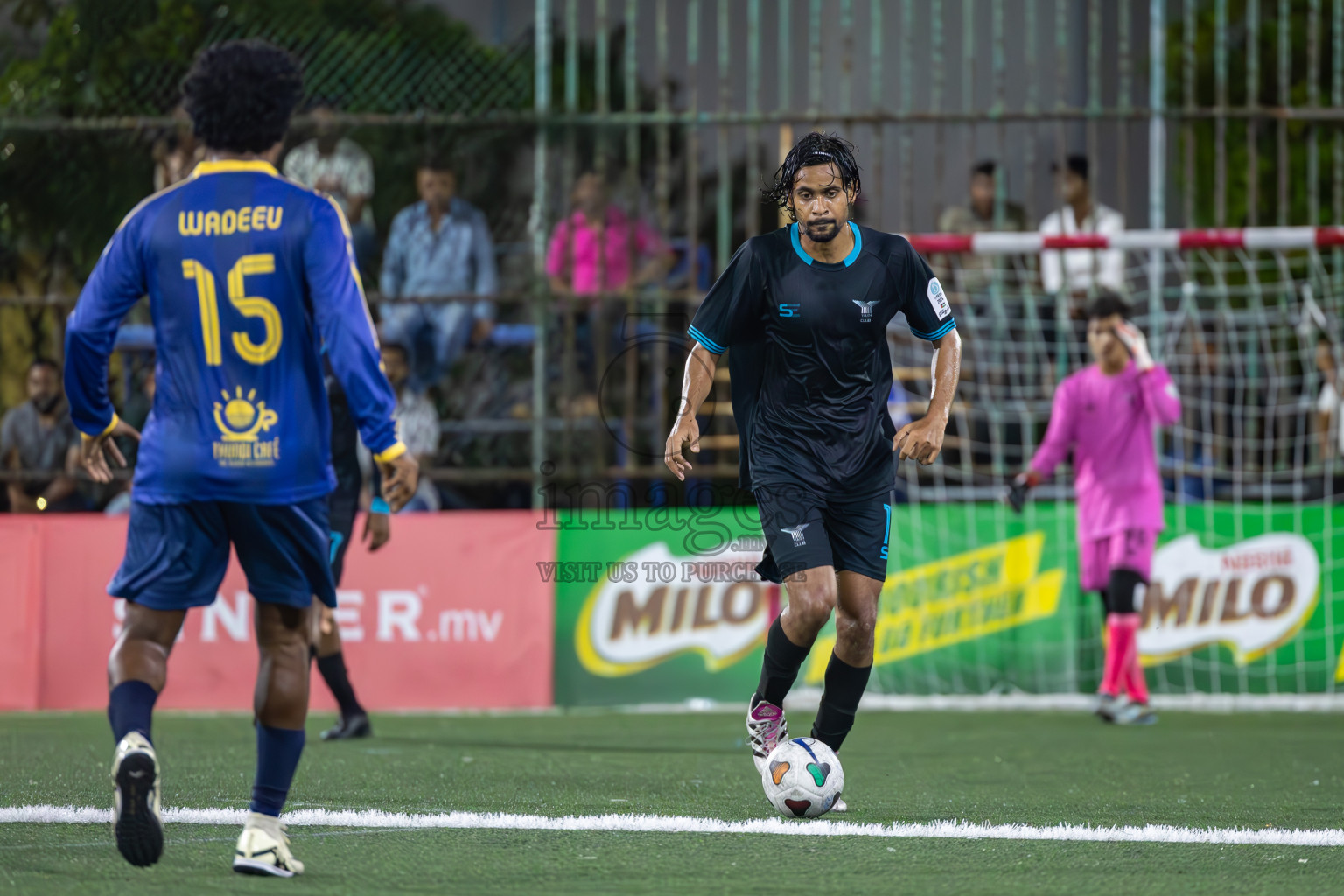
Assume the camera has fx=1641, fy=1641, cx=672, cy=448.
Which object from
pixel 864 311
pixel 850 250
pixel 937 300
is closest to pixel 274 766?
pixel 864 311

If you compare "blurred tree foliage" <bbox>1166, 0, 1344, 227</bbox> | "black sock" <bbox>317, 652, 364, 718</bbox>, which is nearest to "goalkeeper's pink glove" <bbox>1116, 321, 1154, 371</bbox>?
"blurred tree foliage" <bbox>1166, 0, 1344, 227</bbox>

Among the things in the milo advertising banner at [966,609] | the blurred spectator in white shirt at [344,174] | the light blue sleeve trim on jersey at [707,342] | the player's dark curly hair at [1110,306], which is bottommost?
the milo advertising banner at [966,609]

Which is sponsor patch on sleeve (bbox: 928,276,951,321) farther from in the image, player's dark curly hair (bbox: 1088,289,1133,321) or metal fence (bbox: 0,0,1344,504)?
metal fence (bbox: 0,0,1344,504)

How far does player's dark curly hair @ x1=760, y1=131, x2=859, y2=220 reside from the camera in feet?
18.2

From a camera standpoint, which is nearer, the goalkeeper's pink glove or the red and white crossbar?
the goalkeeper's pink glove

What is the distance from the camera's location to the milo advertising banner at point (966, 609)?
10.2 m

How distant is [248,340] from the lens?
3.98 m

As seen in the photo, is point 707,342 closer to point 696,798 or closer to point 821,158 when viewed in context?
point 821,158

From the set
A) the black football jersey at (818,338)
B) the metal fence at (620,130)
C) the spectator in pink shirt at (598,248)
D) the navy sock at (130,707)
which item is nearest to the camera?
the navy sock at (130,707)

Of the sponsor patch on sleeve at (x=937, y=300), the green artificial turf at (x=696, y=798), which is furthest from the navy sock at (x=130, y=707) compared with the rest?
the sponsor patch on sleeve at (x=937, y=300)

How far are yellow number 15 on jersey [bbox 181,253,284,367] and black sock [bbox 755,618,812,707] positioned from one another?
2.30 m

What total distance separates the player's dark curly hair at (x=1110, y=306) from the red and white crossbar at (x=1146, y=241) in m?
1.17

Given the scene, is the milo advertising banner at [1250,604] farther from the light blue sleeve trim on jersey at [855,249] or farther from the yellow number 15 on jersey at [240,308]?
the yellow number 15 on jersey at [240,308]

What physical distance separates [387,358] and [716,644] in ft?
8.77
